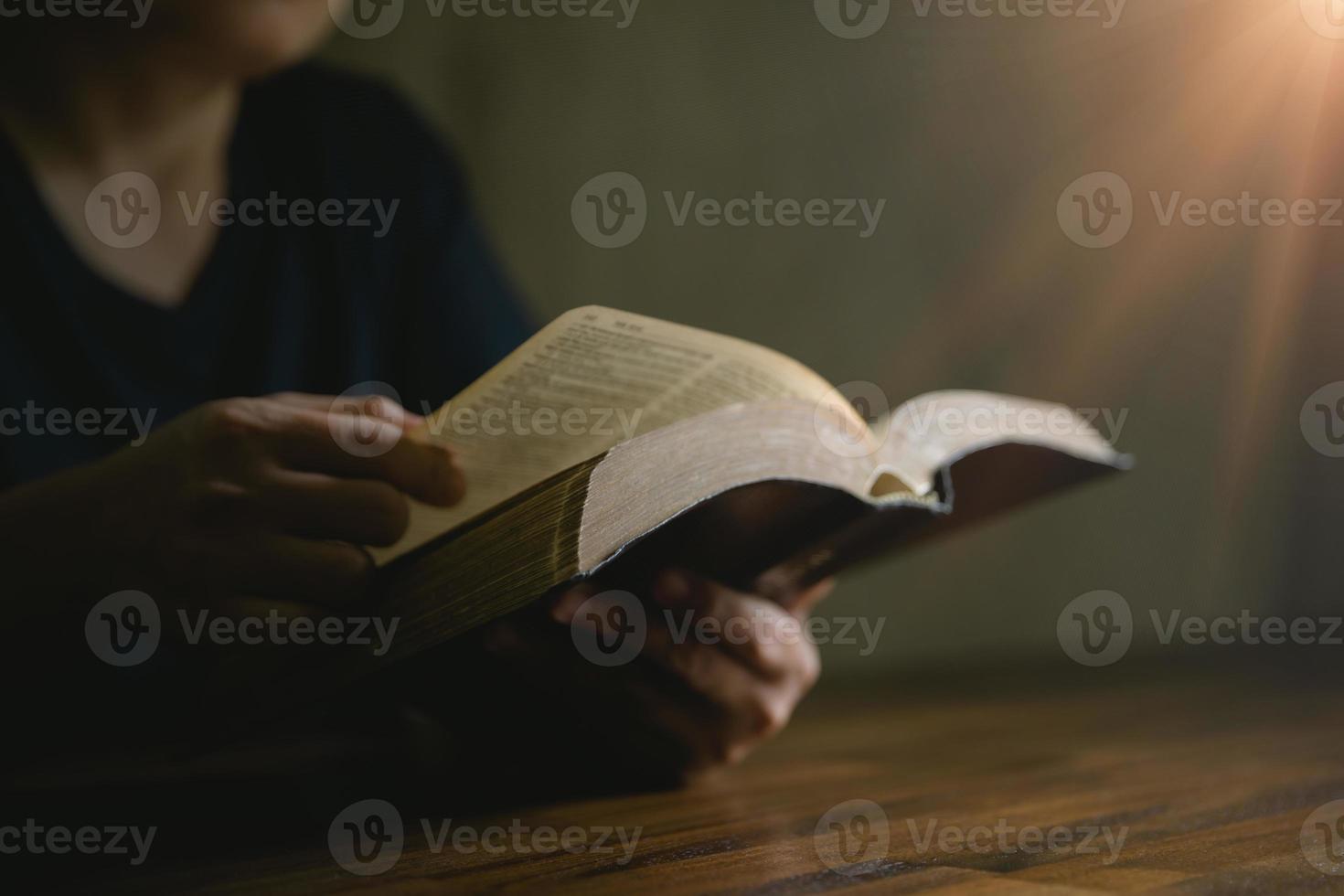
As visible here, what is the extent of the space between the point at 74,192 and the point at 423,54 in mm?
670

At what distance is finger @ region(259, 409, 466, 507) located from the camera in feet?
1.25

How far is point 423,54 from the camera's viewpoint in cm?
137
